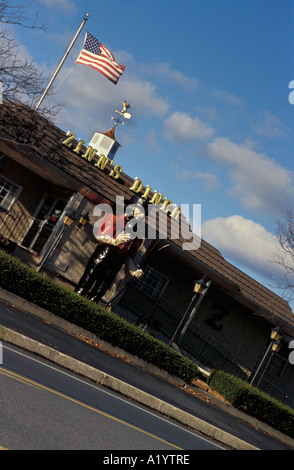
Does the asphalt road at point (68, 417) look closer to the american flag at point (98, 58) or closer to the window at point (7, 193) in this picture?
the window at point (7, 193)

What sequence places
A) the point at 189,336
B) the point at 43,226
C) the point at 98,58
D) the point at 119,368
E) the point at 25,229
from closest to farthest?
the point at 119,368
the point at 43,226
the point at 25,229
the point at 98,58
the point at 189,336

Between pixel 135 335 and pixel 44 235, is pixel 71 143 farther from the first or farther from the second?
pixel 135 335

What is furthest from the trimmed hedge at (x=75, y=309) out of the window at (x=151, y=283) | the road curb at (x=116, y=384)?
the window at (x=151, y=283)

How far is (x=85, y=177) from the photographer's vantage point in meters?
19.0

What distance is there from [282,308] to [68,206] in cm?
1274

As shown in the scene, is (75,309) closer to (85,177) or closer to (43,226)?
(85,177)

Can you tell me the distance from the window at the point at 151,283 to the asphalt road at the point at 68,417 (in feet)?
43.4

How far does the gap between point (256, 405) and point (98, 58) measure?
51.0ft

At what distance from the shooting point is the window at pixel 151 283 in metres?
23.1

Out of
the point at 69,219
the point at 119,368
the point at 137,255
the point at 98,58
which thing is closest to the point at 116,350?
the point at 119,368

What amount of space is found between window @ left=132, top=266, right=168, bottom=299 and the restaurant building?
48 mm

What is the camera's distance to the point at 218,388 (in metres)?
17.5

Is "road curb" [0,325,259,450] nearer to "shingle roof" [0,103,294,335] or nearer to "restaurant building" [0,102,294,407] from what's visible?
"restaurant building" [0,102,294,407]

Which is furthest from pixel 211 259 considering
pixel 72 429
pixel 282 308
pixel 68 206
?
pixel 72 429
